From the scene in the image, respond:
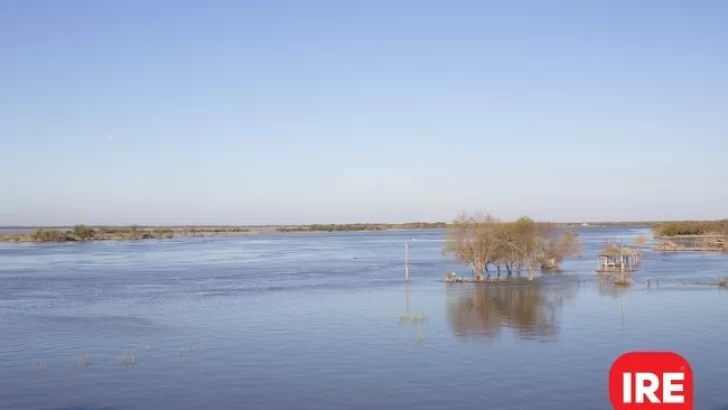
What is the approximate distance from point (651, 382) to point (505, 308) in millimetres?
36310

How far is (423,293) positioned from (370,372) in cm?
2347

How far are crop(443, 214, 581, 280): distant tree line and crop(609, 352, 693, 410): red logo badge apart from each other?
52.8 metres

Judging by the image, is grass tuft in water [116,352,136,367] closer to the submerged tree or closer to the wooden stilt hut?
the submerged tree

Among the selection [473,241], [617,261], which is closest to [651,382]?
[473,241]

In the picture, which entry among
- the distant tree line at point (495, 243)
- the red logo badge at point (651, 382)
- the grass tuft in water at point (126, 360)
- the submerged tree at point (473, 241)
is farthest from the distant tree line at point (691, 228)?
the red logo badge at point (651, 382)

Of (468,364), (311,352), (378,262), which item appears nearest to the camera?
(468,364)

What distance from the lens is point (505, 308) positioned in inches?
1582

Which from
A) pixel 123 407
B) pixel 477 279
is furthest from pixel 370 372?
pixel 477 279

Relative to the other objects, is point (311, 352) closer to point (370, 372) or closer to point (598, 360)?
point (370, 372)

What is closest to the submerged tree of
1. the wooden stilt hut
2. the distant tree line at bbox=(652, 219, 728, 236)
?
the wooden stilt hut

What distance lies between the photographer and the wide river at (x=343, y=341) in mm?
21500

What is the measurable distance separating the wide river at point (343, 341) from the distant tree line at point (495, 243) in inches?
137

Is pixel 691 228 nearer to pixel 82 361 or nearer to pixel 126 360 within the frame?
pixel 126 360

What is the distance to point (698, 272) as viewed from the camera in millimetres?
59969
